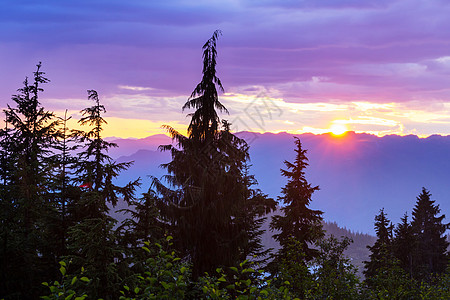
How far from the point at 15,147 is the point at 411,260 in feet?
120

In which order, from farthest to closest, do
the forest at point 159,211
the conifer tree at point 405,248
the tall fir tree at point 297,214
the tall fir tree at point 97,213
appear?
1. the conifer tree at point 405,248
2. the tall fir tree at point 297,214
3. the forest at point 159,211
4. the tall fir tree at point 97,213

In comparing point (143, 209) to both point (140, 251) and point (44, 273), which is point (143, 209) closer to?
point (140, 251)

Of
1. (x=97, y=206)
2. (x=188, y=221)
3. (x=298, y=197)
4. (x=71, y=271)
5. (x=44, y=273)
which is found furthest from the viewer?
(x=298, y=197)

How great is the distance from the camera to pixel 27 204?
63.6 ft

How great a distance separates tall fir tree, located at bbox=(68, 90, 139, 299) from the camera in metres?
12.1

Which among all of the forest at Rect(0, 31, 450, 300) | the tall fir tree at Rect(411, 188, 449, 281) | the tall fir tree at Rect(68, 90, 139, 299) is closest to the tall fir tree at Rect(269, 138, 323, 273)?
the forest at Rect(0, 31, 450, 300)

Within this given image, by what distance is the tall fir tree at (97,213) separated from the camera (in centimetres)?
1207

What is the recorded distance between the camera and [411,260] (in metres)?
39.2

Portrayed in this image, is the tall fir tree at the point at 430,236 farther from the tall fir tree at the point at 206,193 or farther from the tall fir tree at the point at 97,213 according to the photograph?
the tall fir tree at the point at 97,213

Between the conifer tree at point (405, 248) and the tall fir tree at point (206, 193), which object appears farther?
the conifer tree at point (405, 248)

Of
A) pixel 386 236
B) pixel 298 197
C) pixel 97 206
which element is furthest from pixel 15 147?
pixel 386 236

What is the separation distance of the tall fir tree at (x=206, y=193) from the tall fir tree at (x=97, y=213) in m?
2.44

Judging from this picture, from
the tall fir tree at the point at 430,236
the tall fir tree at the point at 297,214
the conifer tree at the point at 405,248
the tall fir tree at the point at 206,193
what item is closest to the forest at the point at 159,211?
the tall fir tree at the point at 206,193

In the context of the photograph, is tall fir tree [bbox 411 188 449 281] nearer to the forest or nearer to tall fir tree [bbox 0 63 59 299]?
the forest
